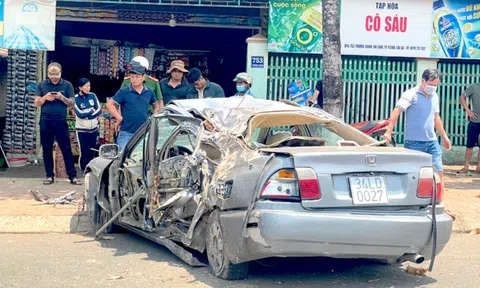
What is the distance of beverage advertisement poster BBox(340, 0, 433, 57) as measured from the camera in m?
12.2

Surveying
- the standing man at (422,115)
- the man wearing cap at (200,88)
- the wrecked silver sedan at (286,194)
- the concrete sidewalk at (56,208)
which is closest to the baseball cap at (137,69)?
the man wearing cap at (200,88)

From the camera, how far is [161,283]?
18.5 ft

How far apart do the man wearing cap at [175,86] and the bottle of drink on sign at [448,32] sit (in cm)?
473

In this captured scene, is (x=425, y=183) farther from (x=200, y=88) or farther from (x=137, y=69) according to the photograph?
(x=200, y=88)

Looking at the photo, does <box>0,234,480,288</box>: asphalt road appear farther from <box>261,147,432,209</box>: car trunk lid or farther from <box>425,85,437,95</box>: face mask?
<box>425,85,437,95</box>: face mask

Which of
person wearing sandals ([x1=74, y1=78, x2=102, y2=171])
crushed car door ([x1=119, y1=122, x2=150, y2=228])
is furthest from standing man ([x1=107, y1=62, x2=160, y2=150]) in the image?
person wearing sandals ([x1=74, y1=78, x2=102, y2=171])

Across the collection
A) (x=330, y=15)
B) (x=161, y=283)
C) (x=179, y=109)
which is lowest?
(x=161, y=283)

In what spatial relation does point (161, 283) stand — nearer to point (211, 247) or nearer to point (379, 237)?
point (211, 247)

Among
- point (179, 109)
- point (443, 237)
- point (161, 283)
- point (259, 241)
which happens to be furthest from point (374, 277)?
point (179, 109)

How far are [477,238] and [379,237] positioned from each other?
324cm

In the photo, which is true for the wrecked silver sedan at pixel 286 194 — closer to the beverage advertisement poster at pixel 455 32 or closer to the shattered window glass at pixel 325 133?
the shattered window glass at pixel 325 133

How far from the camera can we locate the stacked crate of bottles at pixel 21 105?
524 inches

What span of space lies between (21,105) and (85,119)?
2993 mm

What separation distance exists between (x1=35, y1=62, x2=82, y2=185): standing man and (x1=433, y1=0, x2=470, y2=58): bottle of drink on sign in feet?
20.8
